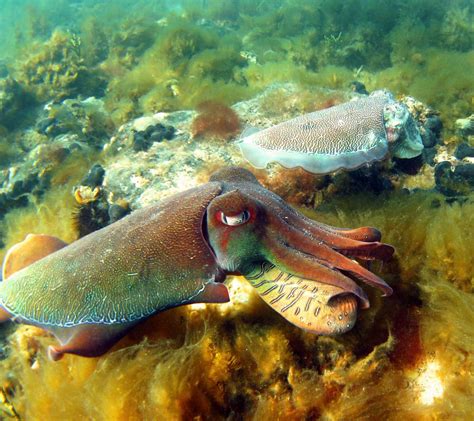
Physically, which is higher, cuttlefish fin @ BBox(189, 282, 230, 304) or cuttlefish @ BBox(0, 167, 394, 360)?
cuttlefish @ BBox(0, 167, 394, 360)

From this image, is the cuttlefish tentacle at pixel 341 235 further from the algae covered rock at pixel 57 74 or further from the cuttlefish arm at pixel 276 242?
the algae covered rock at pixel 57 74

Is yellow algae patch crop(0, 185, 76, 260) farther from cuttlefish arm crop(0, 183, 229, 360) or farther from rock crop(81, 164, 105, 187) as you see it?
cuttlefish arm crop(0, 183, 229, 360)

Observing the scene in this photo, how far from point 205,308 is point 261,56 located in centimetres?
1569

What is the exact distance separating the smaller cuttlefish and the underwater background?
530 mm

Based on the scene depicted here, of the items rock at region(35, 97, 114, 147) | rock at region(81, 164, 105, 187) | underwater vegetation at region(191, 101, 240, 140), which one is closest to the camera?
rock at region(81, 164, 105, 187)

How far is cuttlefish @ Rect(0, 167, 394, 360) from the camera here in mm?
2184

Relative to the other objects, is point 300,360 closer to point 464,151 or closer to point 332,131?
point 332,131

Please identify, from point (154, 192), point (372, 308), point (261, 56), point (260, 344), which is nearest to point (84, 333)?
point (260, 344)

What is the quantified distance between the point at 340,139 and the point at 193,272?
2.59 meters

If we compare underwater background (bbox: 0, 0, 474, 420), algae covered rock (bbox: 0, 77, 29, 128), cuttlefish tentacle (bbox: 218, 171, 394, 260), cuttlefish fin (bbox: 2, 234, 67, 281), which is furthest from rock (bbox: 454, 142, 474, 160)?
algae covered rock (bbox: 0, 77, 29, 128)

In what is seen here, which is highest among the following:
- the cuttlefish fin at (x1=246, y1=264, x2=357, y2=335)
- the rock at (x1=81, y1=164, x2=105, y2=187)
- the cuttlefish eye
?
the cuttlefish eye

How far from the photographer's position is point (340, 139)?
410 cm

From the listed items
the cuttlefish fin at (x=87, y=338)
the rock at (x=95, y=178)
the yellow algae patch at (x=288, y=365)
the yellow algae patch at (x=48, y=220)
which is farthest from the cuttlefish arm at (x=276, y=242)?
the rock at (x=95, y=178)

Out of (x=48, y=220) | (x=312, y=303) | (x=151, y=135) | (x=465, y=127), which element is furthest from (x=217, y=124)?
(x=312, y=303)
